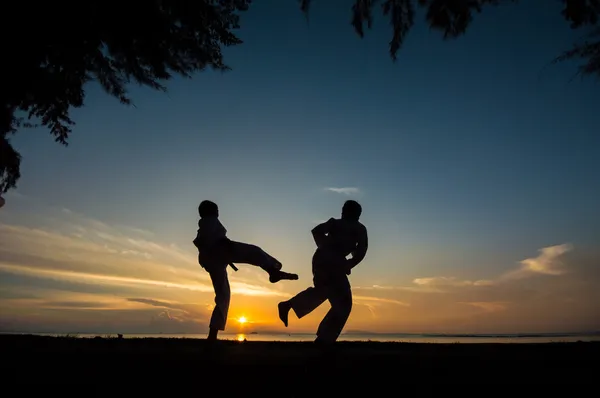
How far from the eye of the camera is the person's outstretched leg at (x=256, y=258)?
8.30 m

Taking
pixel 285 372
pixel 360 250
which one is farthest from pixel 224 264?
pixel 285 372

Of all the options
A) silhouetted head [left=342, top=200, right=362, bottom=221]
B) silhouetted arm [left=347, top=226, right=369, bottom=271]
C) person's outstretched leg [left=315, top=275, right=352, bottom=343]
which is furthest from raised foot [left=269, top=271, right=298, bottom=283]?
silhouetted head [left=342, top=200, right=362, bottom=221]

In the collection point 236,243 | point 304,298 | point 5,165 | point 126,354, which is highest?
point 5,165

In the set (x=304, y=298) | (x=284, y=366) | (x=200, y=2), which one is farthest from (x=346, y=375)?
(x=200, y=2)

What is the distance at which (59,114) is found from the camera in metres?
11.9

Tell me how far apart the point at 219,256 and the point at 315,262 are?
1.56 metres

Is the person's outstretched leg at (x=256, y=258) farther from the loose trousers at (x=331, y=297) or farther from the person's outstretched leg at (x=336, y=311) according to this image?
the person's outstretched leg at (x=336, y=311)

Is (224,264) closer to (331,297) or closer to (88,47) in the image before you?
(331,297)

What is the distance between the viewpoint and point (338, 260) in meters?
7.70

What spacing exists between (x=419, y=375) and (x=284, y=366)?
123cm

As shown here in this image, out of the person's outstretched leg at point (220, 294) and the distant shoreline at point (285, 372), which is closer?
the distant shoreline at point (285, 372)

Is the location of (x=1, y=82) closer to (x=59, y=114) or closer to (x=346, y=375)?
(x=59, y=114)

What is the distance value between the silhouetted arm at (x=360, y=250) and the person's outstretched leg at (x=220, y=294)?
210 cm

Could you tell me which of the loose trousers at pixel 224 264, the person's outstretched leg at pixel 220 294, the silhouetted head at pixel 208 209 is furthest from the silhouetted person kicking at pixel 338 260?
the silhouetted head at pixel 208 209
